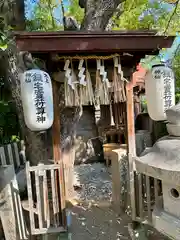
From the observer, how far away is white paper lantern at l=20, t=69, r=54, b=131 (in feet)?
11.7

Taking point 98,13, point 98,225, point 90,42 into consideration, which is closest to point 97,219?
point 98,225

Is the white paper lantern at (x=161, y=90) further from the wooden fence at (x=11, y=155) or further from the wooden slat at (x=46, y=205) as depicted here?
the wooden fence at (x=11, y=155)

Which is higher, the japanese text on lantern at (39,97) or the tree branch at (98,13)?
the tree branch at (98,13)

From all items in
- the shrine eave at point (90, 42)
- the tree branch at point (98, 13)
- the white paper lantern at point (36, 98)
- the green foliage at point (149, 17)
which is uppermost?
the green foliage at point (149, 17)

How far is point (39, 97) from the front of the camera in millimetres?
3596

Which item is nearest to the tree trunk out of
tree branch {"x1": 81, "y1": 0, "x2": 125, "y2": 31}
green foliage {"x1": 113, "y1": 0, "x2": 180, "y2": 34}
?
tree branch {"x1": 81, "y1": 0, "x2": 125, "y2": 31}

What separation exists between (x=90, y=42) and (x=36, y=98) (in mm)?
1104

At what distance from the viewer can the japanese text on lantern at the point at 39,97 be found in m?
3.58

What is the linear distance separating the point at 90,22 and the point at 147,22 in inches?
187

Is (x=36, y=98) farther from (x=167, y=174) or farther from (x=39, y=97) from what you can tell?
(x=167, y=174)

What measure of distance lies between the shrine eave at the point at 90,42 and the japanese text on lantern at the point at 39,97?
1.29 ft

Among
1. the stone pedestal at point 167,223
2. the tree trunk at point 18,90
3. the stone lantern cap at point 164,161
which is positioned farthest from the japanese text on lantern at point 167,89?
the tree trunk at point 18,90

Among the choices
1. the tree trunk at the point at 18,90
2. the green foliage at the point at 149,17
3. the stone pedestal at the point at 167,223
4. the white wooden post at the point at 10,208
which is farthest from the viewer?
the green foliage at the point at 149,17

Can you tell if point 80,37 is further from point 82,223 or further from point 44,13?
point 44,13
